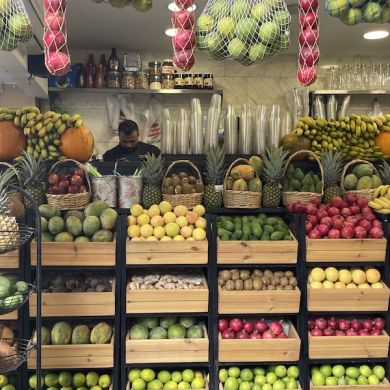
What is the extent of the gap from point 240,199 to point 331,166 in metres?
0.68

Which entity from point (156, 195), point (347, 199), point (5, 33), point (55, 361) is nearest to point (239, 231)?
point (156, 195)

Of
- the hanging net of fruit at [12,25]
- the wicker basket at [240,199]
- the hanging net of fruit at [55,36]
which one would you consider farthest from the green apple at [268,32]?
the wicker basket at [240,199]

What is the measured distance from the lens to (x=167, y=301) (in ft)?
10.3

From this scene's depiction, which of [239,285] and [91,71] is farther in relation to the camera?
[91,71]

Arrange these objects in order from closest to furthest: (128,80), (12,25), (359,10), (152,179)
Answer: (12,25) < (359,10) < (152,179) < (128,80)

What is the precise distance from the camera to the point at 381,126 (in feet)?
12.4

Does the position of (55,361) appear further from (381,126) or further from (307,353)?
(381,126)

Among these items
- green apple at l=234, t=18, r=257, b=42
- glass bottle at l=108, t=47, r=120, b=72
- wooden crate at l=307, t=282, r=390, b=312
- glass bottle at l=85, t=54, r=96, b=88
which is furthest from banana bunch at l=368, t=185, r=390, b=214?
glass bottle at l=85, t=54, r=96, b=88

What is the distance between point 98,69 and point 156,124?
87 cm

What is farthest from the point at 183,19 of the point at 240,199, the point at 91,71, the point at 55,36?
the point at 91,71

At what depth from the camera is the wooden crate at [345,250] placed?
3.23 m

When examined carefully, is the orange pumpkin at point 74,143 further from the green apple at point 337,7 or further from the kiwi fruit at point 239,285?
the green apple at point 337,7

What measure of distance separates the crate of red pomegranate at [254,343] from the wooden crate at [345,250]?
51 cm

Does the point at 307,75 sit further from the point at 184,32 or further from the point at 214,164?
the point at 214,164
